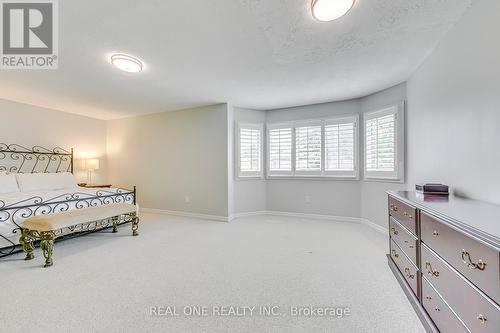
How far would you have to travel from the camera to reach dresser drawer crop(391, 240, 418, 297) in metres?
1.77

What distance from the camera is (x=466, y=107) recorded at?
1940 millimetres

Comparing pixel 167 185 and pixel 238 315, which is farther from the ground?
pixel 167 185

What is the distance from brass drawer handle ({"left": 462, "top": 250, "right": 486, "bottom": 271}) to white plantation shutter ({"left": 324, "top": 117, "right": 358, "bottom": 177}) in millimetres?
3337

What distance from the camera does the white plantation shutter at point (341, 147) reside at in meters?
4.34

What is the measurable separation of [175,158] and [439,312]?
4955mm

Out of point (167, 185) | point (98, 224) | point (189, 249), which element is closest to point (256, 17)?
point (189, 249)

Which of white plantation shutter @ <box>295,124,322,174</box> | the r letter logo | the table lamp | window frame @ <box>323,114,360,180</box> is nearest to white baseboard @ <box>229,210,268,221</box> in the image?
white plantation shutter @ <box>295,124,322,174</box>

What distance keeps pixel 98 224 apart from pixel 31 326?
247 centimetres

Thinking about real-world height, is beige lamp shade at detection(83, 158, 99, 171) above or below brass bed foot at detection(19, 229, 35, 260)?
above

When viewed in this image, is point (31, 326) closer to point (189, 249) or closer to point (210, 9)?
point (189, 249)

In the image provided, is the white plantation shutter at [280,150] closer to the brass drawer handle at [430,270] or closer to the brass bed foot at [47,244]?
the brass drawer handle at [430,270]

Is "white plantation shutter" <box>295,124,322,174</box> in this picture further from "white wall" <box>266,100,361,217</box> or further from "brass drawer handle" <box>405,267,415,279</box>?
"brass drawer handle" <box>405,267,415,279</box>

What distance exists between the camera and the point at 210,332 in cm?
154

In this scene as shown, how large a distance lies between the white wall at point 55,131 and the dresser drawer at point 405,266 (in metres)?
6.22
